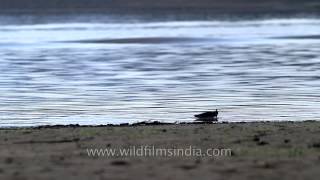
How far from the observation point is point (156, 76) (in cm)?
2802

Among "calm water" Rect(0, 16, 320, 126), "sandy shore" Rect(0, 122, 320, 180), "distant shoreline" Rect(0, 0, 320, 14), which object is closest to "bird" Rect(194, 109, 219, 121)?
"calm water" Rect(0, 16, 320, 126)

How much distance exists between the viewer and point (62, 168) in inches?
373

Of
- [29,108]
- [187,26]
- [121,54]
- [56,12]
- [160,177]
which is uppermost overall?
[56,12]

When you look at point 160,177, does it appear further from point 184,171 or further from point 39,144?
point 39,144

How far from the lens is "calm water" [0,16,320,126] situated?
1908 cm

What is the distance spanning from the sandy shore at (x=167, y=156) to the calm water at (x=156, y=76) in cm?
394

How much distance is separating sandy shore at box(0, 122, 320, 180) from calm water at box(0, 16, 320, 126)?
3936 mm

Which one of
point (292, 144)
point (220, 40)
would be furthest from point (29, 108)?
point (220, 40)

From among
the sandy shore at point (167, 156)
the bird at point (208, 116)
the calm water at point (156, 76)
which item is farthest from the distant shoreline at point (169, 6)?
the sandy shore at point (167, 156)

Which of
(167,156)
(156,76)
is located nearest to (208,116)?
(167,156)

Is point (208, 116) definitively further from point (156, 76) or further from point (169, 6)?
point (169, 6)

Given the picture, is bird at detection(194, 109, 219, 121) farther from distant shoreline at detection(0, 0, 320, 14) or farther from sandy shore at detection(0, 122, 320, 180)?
distant shoreline at detection(0, 0, 320, 14)

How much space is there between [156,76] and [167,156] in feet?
58.1

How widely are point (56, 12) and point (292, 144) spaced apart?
8059 centimetres
